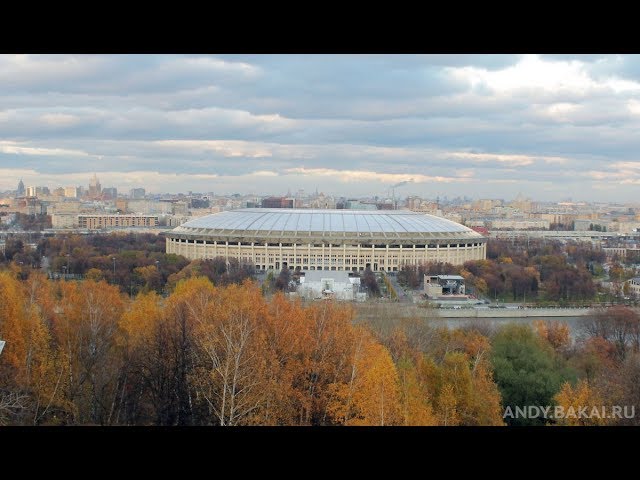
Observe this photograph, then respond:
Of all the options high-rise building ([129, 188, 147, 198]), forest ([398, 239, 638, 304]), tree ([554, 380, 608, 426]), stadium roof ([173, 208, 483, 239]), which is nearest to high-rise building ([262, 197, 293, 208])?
high-rise building ([129, 188, 147, 198])

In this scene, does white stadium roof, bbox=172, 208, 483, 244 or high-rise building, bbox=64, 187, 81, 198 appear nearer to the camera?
white stadium roof, bbox=172, 208, 483, 244

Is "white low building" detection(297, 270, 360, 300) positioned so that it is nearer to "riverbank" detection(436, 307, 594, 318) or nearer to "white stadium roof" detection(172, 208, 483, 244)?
"riverbank" detection(436, 307, 594, 318)
